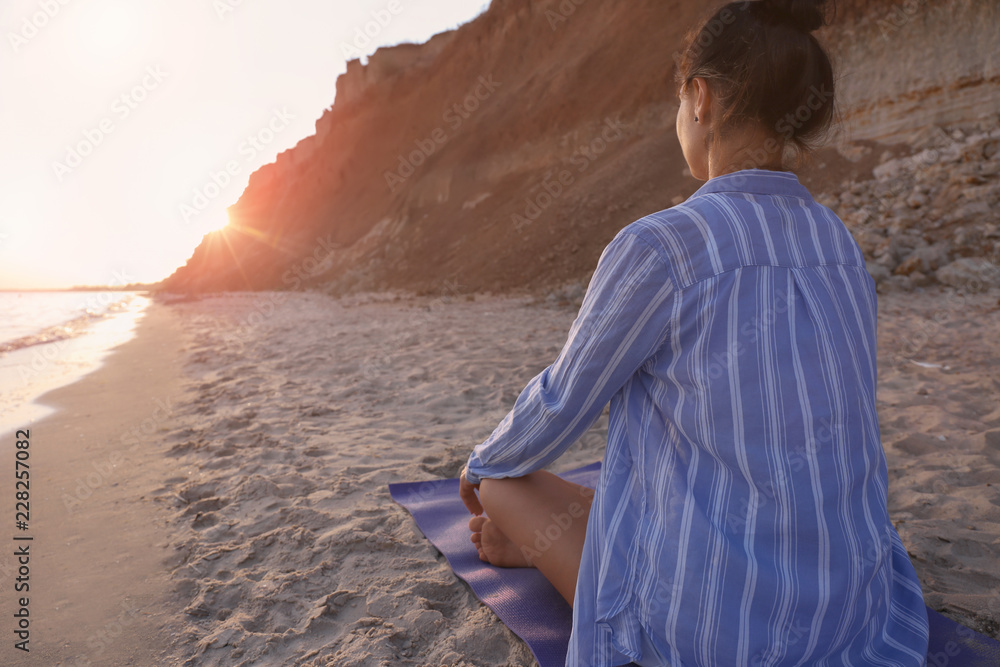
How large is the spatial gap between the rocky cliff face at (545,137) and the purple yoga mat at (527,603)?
215 inches

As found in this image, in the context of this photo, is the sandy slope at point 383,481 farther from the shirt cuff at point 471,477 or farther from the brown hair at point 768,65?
the brown hair at point 768,65

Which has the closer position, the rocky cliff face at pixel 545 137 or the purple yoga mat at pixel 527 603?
the purple yoga mat at pixel 527 603

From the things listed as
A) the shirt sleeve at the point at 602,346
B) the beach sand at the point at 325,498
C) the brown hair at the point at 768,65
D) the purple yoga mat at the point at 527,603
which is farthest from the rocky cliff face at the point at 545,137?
the shirt sleeve at the point at 602,346

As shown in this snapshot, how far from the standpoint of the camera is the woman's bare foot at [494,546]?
175 centimetres

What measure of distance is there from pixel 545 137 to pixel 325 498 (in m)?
14.2

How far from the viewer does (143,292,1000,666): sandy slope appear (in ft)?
5.23

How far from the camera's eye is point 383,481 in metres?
2.53

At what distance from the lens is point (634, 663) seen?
109 centimetres

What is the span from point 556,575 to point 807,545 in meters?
0.65

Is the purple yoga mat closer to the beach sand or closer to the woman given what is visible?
the beach sand

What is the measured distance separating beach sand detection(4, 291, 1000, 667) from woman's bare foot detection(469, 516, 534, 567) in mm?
143

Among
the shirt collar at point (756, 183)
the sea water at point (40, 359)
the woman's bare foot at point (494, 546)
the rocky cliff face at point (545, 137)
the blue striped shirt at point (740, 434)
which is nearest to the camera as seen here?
the blue striped shirt at point (740, 434)

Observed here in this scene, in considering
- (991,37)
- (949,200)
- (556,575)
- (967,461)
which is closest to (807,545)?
(556,575)

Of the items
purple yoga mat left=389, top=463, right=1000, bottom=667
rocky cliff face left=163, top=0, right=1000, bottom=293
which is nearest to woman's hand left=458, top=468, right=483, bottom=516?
purple yoga mat left=389, top=463, right=1000, bottom=667
